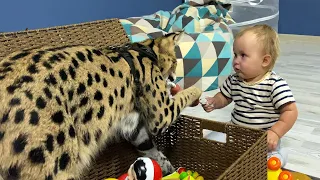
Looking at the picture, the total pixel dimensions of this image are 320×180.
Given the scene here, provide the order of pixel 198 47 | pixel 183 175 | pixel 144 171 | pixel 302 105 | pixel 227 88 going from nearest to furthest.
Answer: pixel 144 171, pixel 183 175, pixel 227 88, pixel 302 105, pixel 198 47

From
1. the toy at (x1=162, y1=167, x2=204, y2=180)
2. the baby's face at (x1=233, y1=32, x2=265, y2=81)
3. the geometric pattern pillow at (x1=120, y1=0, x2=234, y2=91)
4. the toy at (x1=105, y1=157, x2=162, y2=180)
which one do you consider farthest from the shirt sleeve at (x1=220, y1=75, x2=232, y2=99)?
the geometric pattern pillow at (x1=120, y1=0, x2=234, y2=91)

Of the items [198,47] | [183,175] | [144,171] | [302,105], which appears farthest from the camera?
[198,47]

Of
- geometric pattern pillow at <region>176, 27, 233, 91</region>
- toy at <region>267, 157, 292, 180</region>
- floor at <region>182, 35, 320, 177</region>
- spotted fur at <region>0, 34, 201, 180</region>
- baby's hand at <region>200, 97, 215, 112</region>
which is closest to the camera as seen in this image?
spotted fur at <region>0, 34, 201, 180</region>

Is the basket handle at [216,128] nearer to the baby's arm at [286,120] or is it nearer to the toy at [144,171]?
the baby's arm at [286,120]

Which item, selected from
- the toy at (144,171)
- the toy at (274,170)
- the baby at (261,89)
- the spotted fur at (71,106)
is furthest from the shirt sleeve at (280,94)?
the toy at (144,171)

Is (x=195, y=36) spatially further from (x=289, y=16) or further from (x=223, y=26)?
(x=289, y=16)

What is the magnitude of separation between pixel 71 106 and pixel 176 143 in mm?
573

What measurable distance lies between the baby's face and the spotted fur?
0.26 meters

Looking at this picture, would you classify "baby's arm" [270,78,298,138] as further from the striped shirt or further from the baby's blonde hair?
the baby's blonde hair

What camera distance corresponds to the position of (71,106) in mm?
880

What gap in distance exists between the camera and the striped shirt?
4.17 ft

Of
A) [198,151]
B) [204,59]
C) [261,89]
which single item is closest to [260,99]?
[261,89]

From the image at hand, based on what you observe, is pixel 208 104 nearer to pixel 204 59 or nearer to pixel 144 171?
pixel 144 171

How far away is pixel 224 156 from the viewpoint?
1245mm
